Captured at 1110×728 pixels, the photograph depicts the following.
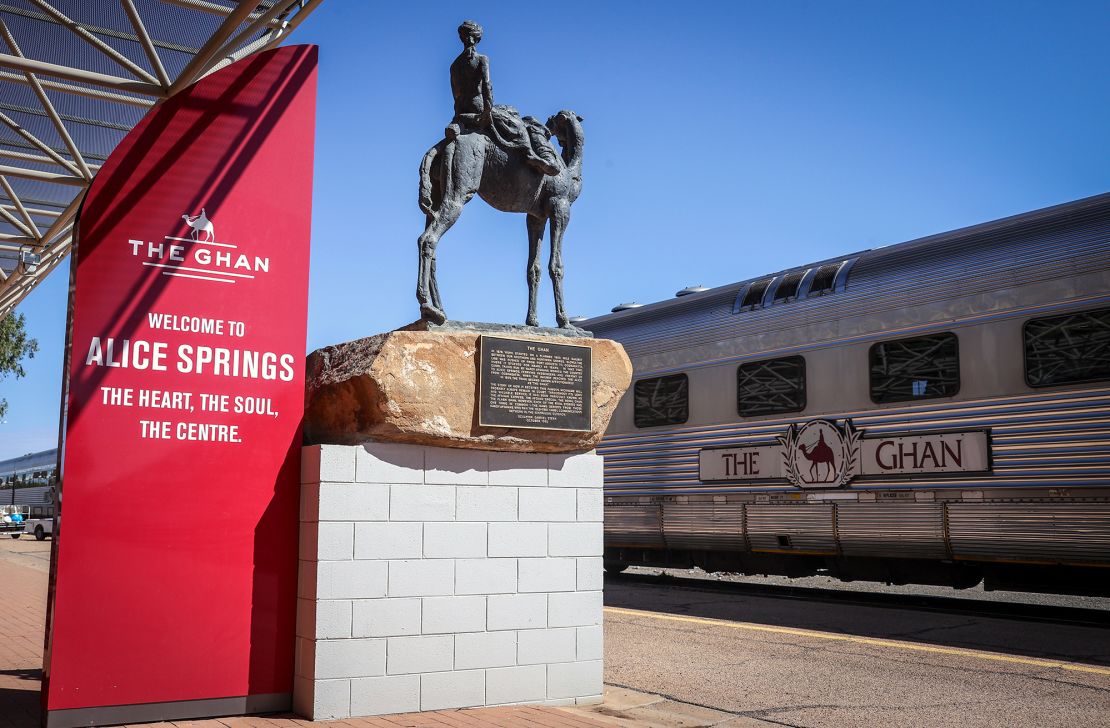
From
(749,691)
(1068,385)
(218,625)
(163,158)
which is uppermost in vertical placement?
(163,158)

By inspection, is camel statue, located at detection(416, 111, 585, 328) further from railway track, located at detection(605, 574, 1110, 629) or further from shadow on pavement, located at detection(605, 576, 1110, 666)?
railway track, located at detection(605, 574, 1110, 629)

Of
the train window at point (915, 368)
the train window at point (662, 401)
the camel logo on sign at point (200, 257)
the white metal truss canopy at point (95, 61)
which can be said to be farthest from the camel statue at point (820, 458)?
the camel logo on sign at point (200, 257)

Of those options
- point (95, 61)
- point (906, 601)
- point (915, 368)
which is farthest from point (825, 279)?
point (95, 61)

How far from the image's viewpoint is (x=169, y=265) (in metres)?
Answer: 5.90

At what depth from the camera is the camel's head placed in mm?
7363

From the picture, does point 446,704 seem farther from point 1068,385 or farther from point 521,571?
point 1068,385

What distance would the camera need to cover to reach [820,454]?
494 inches

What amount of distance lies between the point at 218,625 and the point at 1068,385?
8527 mm

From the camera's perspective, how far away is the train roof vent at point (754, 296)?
13914 millimetres

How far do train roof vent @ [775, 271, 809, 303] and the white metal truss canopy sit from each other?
22.6 feet

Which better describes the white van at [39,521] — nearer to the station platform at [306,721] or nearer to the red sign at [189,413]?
the station platform at [306,721]

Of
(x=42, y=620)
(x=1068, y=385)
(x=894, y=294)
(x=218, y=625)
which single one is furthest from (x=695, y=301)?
(x=218, y=625)

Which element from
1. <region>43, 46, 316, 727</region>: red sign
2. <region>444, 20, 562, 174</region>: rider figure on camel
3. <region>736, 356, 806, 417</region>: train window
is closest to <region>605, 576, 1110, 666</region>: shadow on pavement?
<region>736, 356, 806, 417</region>: train window

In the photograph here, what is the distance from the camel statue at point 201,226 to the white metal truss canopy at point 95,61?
394cm
